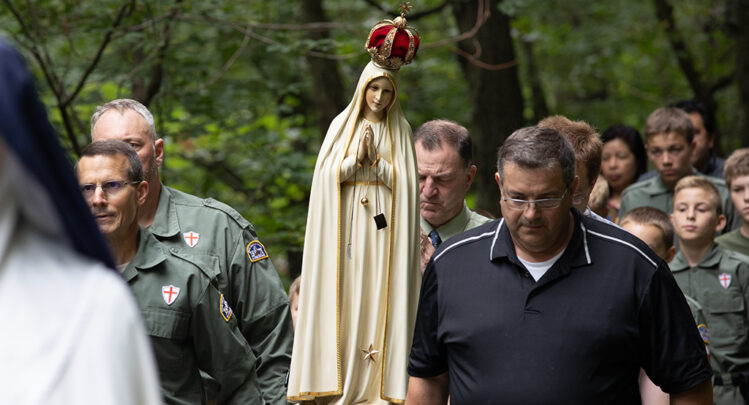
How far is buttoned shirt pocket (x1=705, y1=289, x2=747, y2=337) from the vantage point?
609cm

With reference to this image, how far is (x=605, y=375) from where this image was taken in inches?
136

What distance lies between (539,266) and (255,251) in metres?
1.65

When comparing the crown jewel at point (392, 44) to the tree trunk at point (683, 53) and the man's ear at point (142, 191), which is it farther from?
the tree trunk at point (683, 53)

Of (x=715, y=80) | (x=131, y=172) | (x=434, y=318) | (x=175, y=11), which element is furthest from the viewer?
(x=715, y=80)

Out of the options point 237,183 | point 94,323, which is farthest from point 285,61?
point 94,323

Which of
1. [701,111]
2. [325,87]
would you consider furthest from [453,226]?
[325,87]

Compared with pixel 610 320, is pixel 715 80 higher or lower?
higher

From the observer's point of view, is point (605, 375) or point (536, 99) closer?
point (605, 375)

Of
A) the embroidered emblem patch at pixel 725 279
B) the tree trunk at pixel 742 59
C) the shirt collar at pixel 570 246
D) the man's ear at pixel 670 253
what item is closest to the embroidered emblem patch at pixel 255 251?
the shirt collar at pixel 570 246

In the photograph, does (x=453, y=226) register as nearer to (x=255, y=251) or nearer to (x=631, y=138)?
(x=255, y=251)

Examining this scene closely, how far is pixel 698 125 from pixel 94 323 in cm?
725

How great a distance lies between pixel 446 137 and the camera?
16.6 feet

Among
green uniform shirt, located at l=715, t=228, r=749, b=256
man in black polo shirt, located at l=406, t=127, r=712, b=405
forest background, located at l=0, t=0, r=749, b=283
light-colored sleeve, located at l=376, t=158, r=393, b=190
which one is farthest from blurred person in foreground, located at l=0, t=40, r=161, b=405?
forest background, located at l=0, t=0, r=749, b=283

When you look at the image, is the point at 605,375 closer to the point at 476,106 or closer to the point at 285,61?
the point at 476,106
